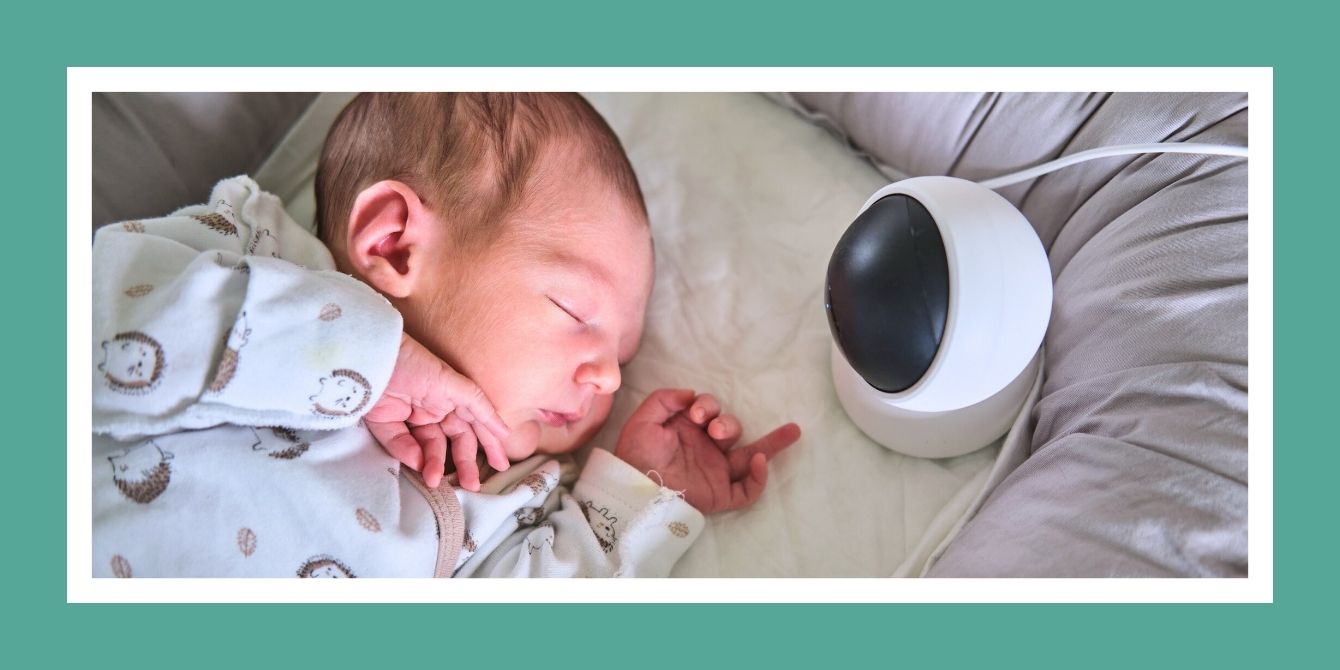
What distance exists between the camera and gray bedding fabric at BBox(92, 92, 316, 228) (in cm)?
106

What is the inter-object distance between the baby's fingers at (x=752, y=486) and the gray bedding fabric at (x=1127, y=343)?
0.80 feet

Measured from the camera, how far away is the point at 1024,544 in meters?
0.87

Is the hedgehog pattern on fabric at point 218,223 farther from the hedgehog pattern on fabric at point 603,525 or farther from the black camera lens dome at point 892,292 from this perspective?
the black camera lens dome at point 892,292

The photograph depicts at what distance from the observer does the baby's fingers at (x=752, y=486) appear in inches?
42.6

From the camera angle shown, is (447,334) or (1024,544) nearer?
(1024,544)

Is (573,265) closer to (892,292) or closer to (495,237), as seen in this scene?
(495,237)

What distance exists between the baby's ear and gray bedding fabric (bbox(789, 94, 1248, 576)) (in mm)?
646

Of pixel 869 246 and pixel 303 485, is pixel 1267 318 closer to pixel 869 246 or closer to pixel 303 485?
pixel 869 246

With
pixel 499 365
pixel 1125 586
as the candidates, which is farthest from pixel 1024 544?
pixel 499 365

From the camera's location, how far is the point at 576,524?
1.04 m

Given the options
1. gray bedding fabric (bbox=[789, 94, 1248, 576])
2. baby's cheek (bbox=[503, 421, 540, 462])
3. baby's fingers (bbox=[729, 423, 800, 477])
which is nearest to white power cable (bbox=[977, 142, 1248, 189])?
gray bedding fabric (bbox=[789, 94, 1248, 576])

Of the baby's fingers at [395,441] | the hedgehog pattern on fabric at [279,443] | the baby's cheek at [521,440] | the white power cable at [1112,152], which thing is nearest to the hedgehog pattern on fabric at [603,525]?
the baby's cheek at [521,440]

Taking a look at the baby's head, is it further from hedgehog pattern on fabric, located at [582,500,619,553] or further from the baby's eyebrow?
hedgehog pattern on fabric, located at [582,500,619,553]
